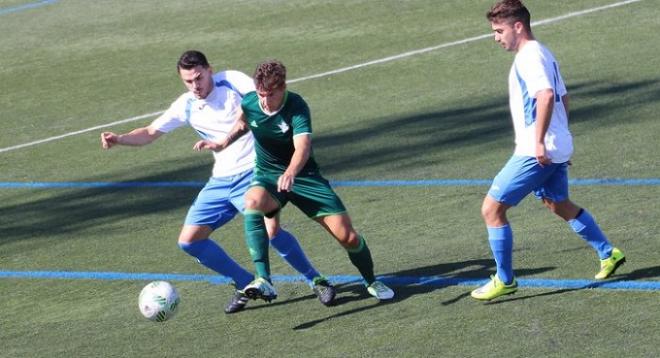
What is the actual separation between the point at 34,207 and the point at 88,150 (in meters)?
2.40

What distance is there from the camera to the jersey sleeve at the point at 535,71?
8.49 metres

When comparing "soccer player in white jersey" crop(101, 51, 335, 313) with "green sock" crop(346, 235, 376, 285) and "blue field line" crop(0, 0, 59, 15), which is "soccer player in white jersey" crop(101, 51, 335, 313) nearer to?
"green sock" crop(346, 235, 376, 285)

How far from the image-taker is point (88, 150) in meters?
16.2

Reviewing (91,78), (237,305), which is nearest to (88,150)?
(91,78)

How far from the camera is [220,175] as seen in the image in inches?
388

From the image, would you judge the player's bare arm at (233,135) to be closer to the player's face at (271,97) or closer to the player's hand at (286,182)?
the player's face at (271,97)

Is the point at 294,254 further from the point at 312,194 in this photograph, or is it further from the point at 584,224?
the point at 584,224

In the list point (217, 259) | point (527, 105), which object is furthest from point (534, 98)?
point (217, 259)

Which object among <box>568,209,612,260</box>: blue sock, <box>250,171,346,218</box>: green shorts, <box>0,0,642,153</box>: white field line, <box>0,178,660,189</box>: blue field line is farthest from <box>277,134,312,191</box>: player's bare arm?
<box>0,0,642,153</box>: white field line

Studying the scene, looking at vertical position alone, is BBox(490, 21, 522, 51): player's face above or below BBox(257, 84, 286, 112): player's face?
above

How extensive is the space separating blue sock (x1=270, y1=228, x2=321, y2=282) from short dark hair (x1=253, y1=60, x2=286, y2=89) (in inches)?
50.2

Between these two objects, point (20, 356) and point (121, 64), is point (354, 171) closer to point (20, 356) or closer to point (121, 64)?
point (20, 356)

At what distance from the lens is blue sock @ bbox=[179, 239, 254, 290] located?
31.8 feet

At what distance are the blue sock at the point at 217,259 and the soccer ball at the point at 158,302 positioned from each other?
1.41 ft
